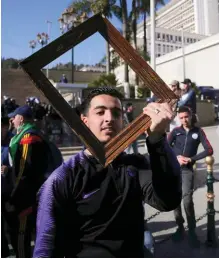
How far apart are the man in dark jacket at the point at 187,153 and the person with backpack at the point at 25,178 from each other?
1.87m

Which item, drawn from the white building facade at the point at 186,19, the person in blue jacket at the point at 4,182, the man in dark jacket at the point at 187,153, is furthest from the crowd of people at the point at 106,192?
the white building facade at the point at 186,19

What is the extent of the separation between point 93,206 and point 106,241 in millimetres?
172

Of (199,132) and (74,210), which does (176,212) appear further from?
(74,210)

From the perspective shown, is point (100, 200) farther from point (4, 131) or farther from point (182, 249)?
point (182, 249)

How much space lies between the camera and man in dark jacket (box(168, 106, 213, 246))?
4160 millimetres

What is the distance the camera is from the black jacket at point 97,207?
1425mm

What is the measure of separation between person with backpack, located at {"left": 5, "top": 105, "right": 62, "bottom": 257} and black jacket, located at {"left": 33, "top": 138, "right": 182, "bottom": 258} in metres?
1.69

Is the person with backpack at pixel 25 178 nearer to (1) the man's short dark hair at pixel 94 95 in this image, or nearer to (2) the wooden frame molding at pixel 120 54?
(1) the man's short dark hair at pixel 94 95

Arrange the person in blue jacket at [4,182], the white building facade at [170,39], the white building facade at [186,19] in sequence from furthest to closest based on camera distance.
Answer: the white building facade at [170,39] → the white building facade at [186,19] → the person in blue jacket at [4,182]

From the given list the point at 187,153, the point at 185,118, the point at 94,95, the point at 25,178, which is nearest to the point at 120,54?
the point at 94,95

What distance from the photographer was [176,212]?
4.29 meters

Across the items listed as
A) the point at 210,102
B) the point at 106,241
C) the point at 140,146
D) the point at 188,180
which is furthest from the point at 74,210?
the point at 210,102

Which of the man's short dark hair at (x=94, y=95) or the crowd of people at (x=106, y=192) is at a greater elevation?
the man's short dark hair at (x=94, y=95)

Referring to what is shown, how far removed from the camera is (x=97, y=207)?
1.43 m
